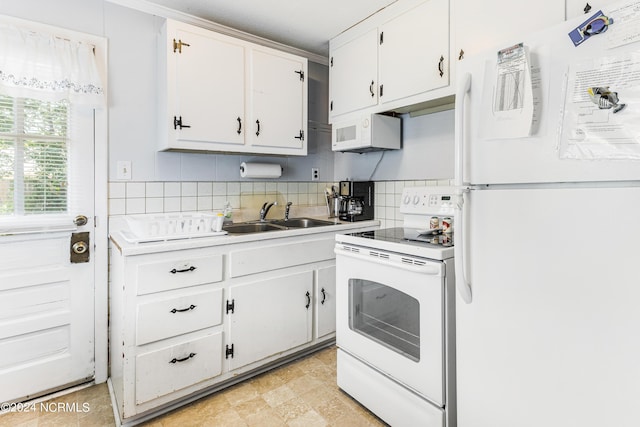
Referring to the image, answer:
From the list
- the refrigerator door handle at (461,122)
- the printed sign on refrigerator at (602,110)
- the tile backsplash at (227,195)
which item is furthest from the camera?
the tile backsplash at (227,195)

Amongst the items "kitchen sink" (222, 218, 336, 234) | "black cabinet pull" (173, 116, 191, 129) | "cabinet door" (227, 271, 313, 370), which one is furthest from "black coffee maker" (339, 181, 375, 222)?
"black cabinet pull" (173, 116, 191, 129)

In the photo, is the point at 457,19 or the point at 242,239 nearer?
the point at 457,19

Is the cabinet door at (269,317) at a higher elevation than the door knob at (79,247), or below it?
below

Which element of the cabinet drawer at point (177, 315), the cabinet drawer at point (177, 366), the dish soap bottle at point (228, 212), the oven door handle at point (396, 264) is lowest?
the cabinet drawer at point (177, 366)

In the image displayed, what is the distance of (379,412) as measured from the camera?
173 cm

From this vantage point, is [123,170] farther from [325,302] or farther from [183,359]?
[325,302]

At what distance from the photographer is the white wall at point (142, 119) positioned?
2010 millimetres

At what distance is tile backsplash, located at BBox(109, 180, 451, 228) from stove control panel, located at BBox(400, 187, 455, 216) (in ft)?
1.40

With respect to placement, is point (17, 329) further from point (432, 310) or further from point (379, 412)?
point (432, 310)

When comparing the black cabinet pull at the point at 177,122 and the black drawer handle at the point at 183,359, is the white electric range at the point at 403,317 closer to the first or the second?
the black drawer handle at the point at 183,359

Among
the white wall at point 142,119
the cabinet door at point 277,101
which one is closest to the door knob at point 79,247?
the white wall at point 142,119

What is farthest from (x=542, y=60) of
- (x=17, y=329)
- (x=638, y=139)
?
(x=17, y=329)

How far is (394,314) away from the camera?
1727 mm

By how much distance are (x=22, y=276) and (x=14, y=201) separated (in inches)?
16.2
